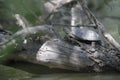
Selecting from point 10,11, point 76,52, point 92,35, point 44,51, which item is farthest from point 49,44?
point 10,11

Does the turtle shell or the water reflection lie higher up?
the turtle shell

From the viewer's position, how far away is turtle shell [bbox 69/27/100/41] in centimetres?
466

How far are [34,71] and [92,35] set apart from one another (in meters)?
1.12

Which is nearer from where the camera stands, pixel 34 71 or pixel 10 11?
pixel 10 11

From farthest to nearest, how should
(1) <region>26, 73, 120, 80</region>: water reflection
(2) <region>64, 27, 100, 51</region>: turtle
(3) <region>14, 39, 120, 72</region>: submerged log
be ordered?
(2) <region>64, 27, 100, 51</region>: turtle
(3) <region>14, 39, 120, 72</region>: submerged log
(1) <region>26, 73, 120, 80</region>: water reflection

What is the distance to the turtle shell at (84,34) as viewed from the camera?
4660 mm

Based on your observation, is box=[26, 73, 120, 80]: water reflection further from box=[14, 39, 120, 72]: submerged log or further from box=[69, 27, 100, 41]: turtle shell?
box=[69, 27, 100, 41]: turtle shell

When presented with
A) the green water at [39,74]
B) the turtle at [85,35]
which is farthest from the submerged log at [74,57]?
the turtle at [85,35]

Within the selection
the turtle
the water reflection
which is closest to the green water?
the water reflection

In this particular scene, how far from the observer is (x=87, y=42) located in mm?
4727

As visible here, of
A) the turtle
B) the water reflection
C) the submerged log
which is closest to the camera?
the water reflection

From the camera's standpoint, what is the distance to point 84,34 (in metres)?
4.76

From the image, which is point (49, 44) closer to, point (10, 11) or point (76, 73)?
point (76, 73)

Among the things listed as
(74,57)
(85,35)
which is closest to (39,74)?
(74,57)
